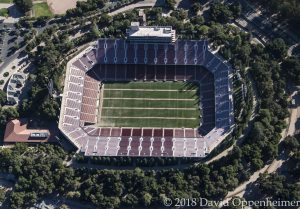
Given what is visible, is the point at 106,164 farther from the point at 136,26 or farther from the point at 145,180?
the point at 136,26

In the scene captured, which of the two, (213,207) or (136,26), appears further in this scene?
(136,26)

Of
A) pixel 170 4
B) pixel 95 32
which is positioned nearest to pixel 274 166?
pixel 170 4

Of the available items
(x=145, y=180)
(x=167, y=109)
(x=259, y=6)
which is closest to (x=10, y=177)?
(x=145, y=180)

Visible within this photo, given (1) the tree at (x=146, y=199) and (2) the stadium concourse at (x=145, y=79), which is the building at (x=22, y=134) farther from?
(1) the tree at (x=146, y=199)

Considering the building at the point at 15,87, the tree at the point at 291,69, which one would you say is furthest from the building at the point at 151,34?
the building at the point at 15,87

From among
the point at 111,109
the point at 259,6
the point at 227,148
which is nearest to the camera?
the point at 227,148

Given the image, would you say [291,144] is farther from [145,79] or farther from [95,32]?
[95,32]
